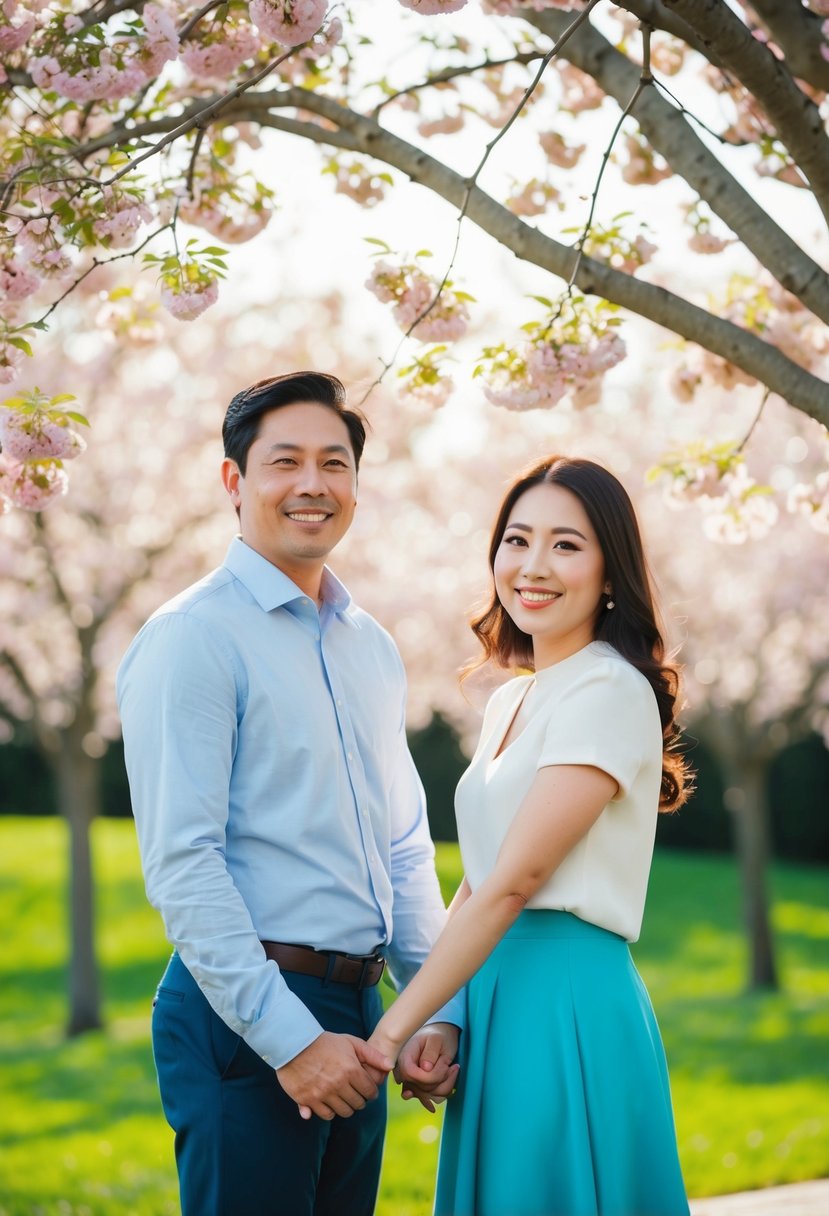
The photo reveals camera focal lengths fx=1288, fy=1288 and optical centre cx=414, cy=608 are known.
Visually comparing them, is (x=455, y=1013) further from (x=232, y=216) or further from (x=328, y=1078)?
(x=232, y=216)

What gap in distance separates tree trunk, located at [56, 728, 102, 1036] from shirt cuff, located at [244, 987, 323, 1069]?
9501mm

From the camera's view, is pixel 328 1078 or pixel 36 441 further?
pixel 36 441

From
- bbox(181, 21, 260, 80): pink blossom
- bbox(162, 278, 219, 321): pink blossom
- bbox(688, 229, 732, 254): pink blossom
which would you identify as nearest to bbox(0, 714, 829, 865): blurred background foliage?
bbox(688, 229, 732, 254): pink blossom

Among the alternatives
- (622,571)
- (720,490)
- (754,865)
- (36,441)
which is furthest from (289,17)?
(754,865)

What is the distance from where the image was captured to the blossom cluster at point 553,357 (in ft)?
11.0

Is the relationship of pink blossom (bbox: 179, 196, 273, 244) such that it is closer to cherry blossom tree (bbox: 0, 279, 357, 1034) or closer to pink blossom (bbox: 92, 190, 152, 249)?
pink blossom (bbox: 92, 190, 152, 249)

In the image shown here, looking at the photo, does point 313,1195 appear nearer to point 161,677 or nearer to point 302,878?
point 302,878

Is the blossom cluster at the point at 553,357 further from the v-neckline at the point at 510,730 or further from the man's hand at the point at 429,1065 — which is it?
the man's hand at the point at 429,1065

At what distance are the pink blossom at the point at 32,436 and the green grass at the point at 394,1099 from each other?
320 centimetres

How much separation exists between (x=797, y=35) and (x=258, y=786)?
7.02 ft

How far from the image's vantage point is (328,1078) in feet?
7.80

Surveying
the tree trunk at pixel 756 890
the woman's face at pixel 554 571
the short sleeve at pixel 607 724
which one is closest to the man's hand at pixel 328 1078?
the short sleeve at pixel 607 724

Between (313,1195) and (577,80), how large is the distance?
140 inches

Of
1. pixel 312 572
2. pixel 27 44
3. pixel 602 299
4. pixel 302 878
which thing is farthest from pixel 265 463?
pixel 27 44
